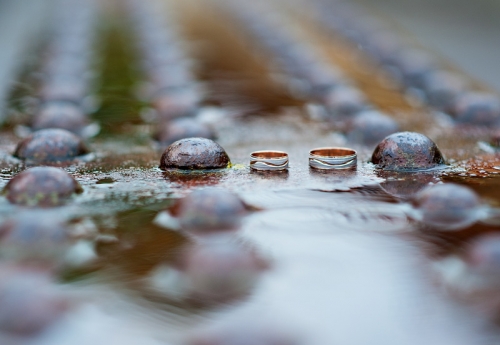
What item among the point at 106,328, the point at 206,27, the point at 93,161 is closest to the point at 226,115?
the point at 93,161

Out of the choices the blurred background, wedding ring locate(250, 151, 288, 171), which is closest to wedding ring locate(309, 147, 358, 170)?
wedding ring locate(250, 151, 288, 171)

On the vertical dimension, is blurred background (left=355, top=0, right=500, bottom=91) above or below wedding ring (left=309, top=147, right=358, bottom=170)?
above

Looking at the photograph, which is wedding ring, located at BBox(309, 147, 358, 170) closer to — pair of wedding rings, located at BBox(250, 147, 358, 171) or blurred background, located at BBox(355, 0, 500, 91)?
pair of wedding rings, located at BBox(250, 147, 358, 171)

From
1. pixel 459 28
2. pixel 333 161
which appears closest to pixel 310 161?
pixel 333 161

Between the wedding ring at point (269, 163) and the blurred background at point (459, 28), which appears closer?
the wedding ring at point (269, 163)

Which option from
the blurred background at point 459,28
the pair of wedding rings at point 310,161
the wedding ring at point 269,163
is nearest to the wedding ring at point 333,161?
the pair of wedding rings at point 310,161

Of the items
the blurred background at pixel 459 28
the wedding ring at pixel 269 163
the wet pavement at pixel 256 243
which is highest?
the blurred background at pixel 459 28

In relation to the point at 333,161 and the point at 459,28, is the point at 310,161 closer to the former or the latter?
the point at 333,161

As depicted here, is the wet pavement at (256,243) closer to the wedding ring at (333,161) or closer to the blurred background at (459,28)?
the wedding ring at (333,161)
